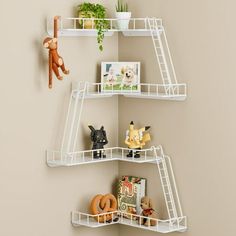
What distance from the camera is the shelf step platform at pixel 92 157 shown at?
318cm

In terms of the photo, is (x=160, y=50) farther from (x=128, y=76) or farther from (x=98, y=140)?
(x=98, y=140)

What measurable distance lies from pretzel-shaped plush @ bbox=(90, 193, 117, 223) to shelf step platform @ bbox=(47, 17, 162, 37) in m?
0.79

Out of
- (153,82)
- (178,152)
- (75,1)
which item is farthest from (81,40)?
(178,152)

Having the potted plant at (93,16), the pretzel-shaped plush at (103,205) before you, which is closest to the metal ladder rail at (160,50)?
the potted plant at (93,16)

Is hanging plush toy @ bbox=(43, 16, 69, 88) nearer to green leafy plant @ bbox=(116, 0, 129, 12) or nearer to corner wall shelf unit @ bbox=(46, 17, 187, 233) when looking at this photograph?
corner wall shelf unit @ bbox=(46, 17, 187, 233)

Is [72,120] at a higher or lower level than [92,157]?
higher

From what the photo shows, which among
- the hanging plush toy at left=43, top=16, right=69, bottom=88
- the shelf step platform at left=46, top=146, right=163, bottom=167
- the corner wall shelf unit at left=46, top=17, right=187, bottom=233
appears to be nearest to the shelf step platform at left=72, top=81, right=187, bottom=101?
the corner wall shelf unit at left=46, top=17, right=187, bottom=233

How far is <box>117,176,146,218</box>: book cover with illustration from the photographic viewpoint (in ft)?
11.2

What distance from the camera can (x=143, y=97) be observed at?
335 cm

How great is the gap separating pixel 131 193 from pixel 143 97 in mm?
481

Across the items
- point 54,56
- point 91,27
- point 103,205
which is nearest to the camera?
point 54,56

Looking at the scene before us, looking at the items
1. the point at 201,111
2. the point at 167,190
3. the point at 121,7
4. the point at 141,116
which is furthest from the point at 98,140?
the point at 121,7

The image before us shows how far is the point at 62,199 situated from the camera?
3295mm

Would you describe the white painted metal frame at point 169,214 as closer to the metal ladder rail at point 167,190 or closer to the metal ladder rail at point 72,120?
the metal ladder rail at point 167,190
